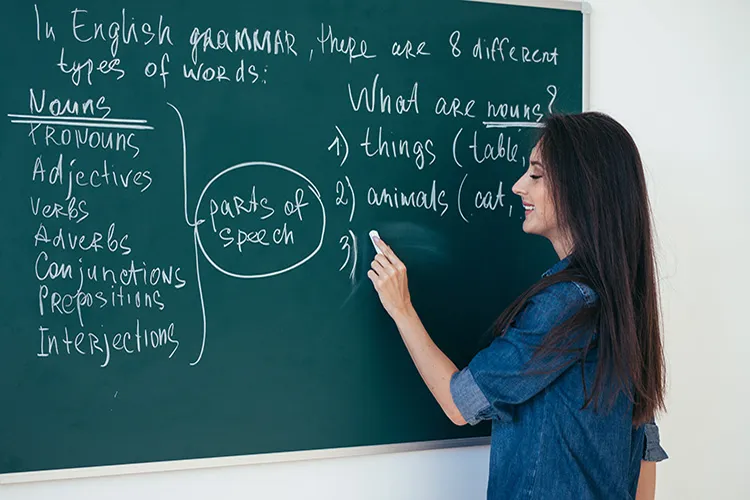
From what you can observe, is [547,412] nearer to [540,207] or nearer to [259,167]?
[540,207]

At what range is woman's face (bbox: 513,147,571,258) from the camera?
4.84 ft

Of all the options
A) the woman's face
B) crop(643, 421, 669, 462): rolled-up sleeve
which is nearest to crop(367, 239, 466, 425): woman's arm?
the woman's face

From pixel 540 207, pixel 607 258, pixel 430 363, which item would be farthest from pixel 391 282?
pixel 607 258

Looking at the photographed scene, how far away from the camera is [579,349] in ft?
4.39

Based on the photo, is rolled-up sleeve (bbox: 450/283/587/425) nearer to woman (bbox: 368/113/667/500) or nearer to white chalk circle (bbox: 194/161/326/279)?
woman (bbox: 368/113/667/500)

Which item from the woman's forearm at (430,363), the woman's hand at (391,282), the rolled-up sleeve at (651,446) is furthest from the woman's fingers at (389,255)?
the rolled-up sleeve at (651,446)

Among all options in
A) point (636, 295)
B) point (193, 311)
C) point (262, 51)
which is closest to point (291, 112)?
point (262, 51)

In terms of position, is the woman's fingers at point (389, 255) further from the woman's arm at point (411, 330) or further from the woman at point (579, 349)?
the woman at point (579, 349)

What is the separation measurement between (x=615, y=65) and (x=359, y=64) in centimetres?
82

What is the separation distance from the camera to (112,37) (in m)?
1.56

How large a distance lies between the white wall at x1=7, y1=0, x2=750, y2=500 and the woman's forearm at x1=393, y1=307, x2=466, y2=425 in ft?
3.07

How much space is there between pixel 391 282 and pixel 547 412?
0.49 meters

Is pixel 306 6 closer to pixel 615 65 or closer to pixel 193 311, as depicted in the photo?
pixel 193 311

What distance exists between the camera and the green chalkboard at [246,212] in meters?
1.53
